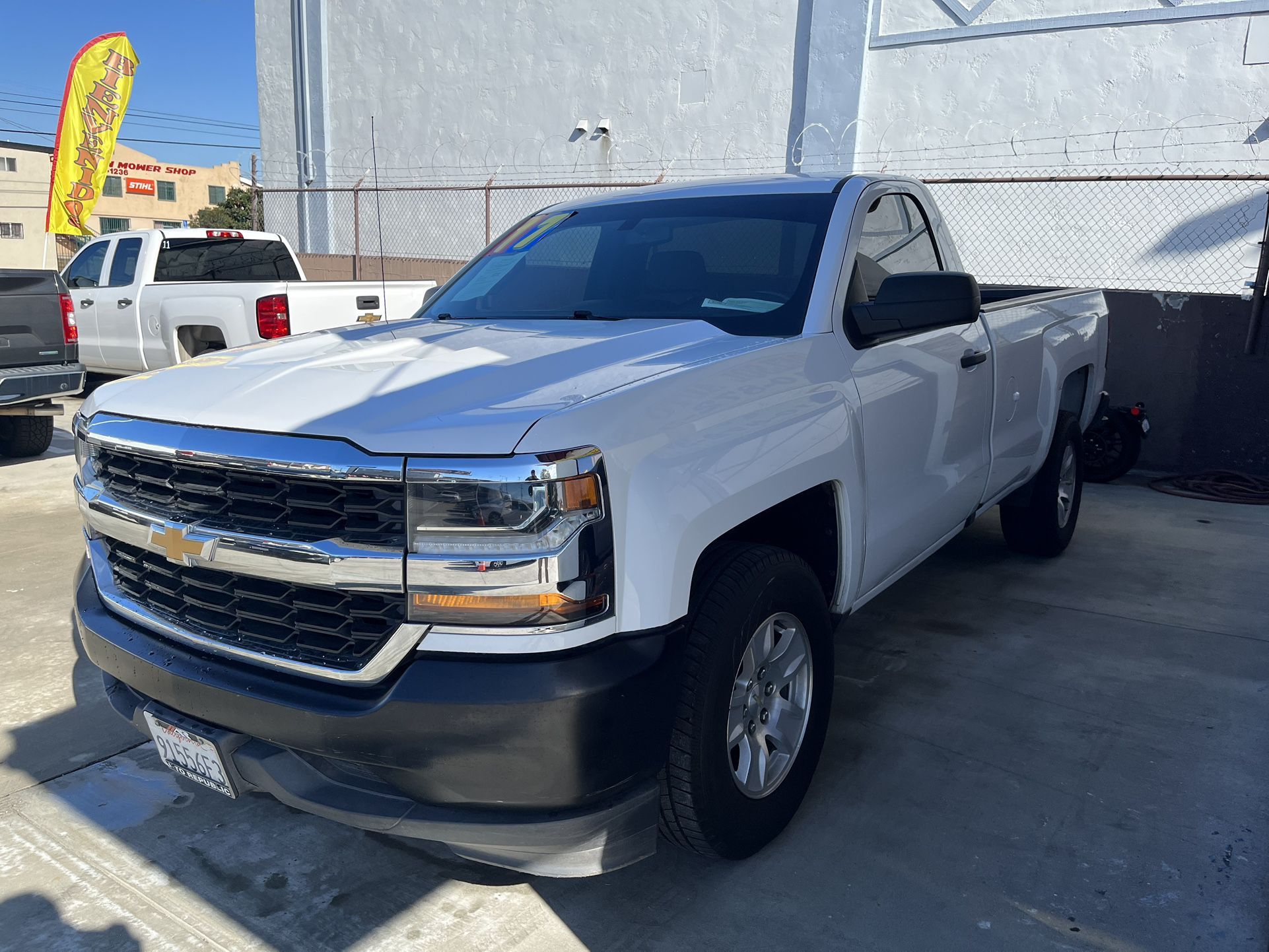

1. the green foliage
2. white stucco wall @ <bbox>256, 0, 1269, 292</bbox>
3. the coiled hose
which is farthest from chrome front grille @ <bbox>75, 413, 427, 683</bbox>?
the green foliage

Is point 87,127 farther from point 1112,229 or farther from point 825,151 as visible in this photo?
point 1112,229

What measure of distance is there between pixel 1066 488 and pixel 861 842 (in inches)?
145

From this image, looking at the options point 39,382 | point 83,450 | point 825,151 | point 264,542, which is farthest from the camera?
point 825,151

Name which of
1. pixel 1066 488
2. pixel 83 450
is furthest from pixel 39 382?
pixel 1066 488

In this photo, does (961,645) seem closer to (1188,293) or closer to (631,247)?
(631,247)

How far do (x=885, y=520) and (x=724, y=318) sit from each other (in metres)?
0.87

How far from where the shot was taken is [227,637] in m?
2.45

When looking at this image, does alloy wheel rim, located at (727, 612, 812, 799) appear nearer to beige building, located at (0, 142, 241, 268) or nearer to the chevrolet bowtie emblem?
the chevrolet bowtie emblem

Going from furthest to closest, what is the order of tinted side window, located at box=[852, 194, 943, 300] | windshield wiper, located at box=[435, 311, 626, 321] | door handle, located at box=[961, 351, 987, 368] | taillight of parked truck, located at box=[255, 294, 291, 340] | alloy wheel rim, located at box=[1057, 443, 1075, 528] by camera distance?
taillight of parked truck, located at box=[255, 294, 291, 340] < alloy wheel rim, located at box=[1057, 443, 1075, 528] < door handle, located at box=[961, 351, 987, 368] < tinted side window, located at box=[852, 194, 943, 300] < windshield wiper, located at box=[435, 311, 626, 321]

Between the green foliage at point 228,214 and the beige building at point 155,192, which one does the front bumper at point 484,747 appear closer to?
the green foliage at point 228,214

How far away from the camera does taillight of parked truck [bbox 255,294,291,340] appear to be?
7.91 m

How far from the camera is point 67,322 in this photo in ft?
26.2

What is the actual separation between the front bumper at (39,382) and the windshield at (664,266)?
5015mm

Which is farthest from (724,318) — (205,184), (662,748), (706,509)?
(205,184)
